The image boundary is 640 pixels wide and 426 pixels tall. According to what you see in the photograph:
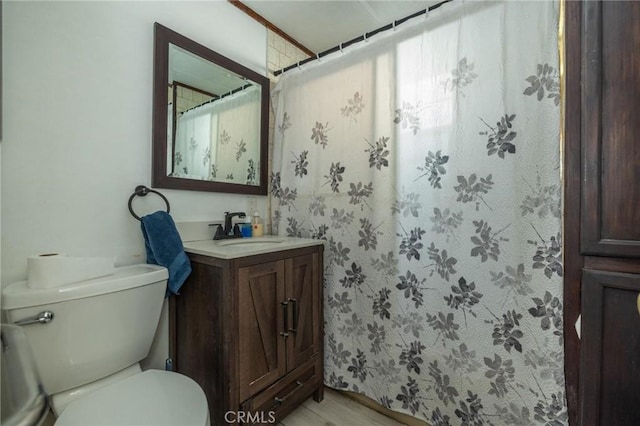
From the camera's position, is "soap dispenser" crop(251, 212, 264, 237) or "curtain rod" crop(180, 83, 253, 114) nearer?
"curtain rod" crop(180, 83, 253, 114)

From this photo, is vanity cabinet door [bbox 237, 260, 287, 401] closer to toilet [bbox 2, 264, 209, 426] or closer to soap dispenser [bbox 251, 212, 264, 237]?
toilet [bbox 2, 264, 209, 426]

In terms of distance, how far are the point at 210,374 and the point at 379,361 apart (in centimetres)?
80

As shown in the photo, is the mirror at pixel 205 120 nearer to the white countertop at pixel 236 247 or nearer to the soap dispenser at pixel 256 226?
the soap dispenser at pixel 256 226

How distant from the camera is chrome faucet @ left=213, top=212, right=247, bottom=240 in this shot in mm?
1478

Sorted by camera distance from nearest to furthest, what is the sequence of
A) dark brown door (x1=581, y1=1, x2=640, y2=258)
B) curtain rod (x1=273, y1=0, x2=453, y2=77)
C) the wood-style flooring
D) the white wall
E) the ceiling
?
dark brown door (x1=581, y1=1, x2=640, y2=258) < the white wall < curtain rod (x1=273, y1=0, x2=453, y2=77) < the wood-style flooring < the ceiling

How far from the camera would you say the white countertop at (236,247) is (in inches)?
42.9

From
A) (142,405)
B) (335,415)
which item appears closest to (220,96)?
(142,405)

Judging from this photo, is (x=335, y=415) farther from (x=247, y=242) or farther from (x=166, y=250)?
(x=166, y=250)

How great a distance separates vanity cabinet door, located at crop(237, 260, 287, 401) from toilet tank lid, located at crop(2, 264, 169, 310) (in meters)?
0.35

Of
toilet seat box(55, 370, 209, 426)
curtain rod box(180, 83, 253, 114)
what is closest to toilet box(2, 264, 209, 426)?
toilet seat box(55, 370, 209, 426)

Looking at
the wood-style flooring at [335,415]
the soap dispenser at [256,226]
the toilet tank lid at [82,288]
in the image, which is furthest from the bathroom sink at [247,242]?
the wood-style flooring at [335,415]

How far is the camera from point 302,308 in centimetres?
138

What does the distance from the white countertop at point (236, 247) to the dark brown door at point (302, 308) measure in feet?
0.24

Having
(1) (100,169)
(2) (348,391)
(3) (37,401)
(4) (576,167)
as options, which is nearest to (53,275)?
(1) (100,169)
